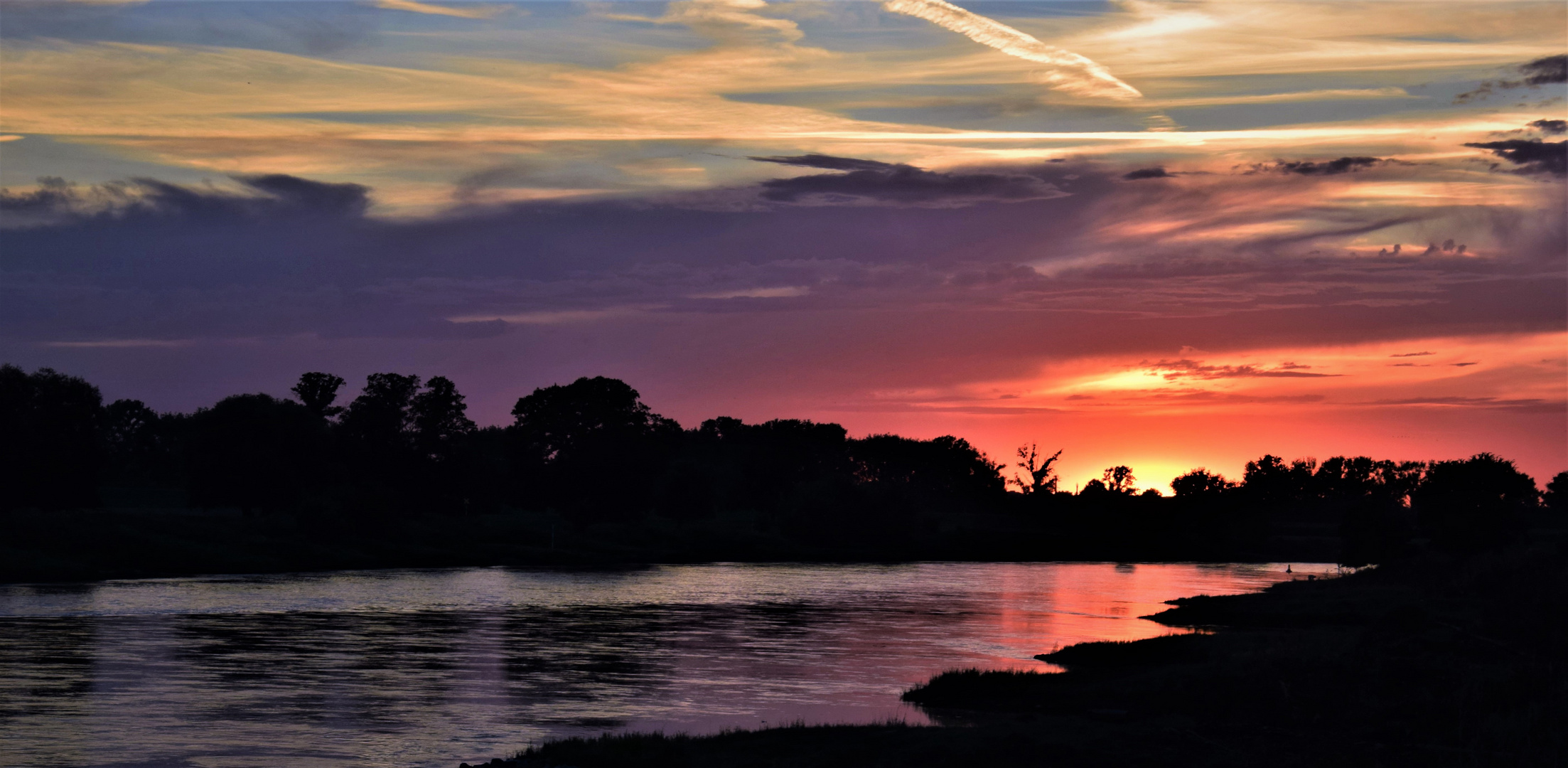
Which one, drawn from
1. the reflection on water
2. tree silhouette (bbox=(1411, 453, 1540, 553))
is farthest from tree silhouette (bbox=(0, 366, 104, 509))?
tree silhouette (bbox=(1411, 453, 1540, 553))

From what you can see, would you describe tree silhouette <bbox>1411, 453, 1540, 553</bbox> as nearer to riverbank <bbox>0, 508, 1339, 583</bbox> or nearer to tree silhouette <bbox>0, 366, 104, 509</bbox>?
riverbank <bbox>0, 508, 1339, 583</bbox>

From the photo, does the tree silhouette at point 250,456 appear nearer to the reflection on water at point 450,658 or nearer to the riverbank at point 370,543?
the riverbank at point 370,543

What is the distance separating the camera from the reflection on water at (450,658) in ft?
124

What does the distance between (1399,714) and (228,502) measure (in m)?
137

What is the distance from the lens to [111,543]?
11200 cm

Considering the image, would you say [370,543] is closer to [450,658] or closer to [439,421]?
[439,421]

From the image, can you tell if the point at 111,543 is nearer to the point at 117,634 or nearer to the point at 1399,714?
the point at 117,634

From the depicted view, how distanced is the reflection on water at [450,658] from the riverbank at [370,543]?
8.68 metres

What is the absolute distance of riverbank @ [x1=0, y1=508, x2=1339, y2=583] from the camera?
109 meters

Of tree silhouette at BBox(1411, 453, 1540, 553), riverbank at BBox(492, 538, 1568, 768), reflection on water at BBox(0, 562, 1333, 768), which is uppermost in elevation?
tree silhouette at BBox(1411, 453, 1540, 553)

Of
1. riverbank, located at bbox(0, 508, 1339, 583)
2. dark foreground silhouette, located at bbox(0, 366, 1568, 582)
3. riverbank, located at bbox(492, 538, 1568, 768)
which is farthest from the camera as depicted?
dark foreground silhouette, located at bbox(0, 366, 1568, 582)

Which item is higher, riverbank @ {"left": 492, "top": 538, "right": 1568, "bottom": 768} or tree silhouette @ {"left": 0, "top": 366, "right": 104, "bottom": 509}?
tree silhouette @ {"left": 0, "top": 366, "right": 104, "bottom": 509}

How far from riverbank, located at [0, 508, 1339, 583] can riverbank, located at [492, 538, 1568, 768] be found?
276 ft

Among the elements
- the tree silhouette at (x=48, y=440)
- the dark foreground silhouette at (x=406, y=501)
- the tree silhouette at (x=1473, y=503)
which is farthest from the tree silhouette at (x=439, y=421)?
the tree silhouette at (x=1473, y=503)
